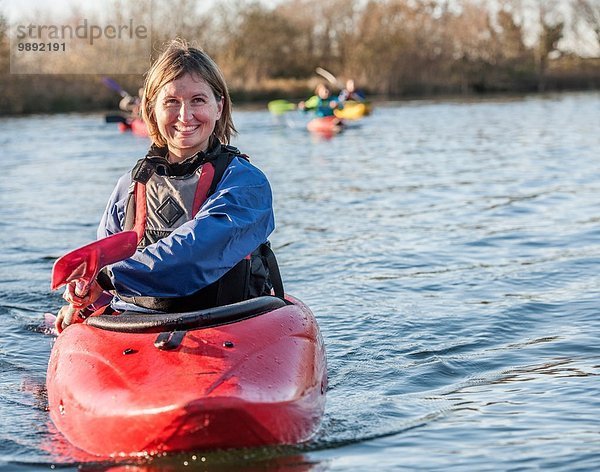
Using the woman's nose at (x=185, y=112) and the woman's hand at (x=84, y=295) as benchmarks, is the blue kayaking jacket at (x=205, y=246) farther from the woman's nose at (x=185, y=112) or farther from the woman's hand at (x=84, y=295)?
the woman's nose at (x=185, y=112)

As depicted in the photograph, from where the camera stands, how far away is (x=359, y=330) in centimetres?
589

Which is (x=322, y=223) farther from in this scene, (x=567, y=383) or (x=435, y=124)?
(x=435, y=124)

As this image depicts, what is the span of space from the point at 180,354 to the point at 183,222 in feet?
2.00

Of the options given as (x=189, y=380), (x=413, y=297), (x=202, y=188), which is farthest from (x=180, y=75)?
(x=413, y=297)

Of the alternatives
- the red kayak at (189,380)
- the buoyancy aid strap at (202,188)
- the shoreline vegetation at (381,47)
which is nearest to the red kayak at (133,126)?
the shoreline vegetation at (381,47)

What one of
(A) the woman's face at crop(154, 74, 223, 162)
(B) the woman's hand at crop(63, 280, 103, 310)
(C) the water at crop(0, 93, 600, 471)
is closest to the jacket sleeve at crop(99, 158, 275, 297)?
(B) the woman's hand at crop(63, 280, 103, 310)

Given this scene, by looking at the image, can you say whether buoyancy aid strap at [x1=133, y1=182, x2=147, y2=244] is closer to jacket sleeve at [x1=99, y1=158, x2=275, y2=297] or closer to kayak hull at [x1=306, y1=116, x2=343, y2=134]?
jacket sleeve at [x1=99, y1=158, x2=275, y2=297]

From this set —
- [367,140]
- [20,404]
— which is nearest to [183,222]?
[20,404]

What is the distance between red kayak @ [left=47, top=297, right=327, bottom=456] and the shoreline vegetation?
2804 cm

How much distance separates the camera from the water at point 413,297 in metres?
3.88

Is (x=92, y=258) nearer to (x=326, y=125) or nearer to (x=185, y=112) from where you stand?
(x=185, y=112)

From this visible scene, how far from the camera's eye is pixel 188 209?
4051 millimetres

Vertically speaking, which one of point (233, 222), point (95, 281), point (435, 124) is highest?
point (233, 222)

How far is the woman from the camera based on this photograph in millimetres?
3869
